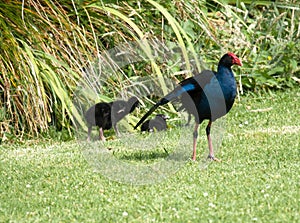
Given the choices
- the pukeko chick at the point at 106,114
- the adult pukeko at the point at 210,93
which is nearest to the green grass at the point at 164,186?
the pukeko chick at the point at 106,114

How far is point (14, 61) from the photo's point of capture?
8477 mm

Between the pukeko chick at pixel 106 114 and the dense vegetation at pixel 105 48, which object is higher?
the dense vegetation at pixel 105 48

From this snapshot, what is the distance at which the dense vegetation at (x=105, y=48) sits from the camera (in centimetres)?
848

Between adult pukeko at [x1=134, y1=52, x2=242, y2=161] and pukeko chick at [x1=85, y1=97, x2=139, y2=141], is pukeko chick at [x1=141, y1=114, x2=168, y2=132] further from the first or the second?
adult pukeko at [x1=134, y1=52, x2=242, y2=161]

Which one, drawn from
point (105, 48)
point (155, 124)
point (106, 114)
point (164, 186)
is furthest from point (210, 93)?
point (105, 48)

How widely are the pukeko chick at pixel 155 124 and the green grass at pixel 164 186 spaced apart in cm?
42

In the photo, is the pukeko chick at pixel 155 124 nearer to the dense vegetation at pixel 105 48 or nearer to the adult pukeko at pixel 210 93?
the dense vegetation at pixel 105 48

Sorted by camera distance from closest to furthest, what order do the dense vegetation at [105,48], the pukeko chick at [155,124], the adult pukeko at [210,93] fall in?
the adult pukeko at [210,93] < the dense vegetation at [105,48] < the pukeko chick at [155,124]

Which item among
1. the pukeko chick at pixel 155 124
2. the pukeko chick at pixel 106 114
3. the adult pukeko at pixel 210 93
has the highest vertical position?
the adult pukeko at pixel 210 93

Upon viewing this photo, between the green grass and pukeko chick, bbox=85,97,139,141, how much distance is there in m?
0.35

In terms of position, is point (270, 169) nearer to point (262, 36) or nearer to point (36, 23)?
point (36, 23)

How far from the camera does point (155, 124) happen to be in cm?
891

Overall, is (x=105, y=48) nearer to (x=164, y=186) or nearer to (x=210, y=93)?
(x=210, y=93)

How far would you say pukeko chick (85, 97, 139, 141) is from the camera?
8.54m
